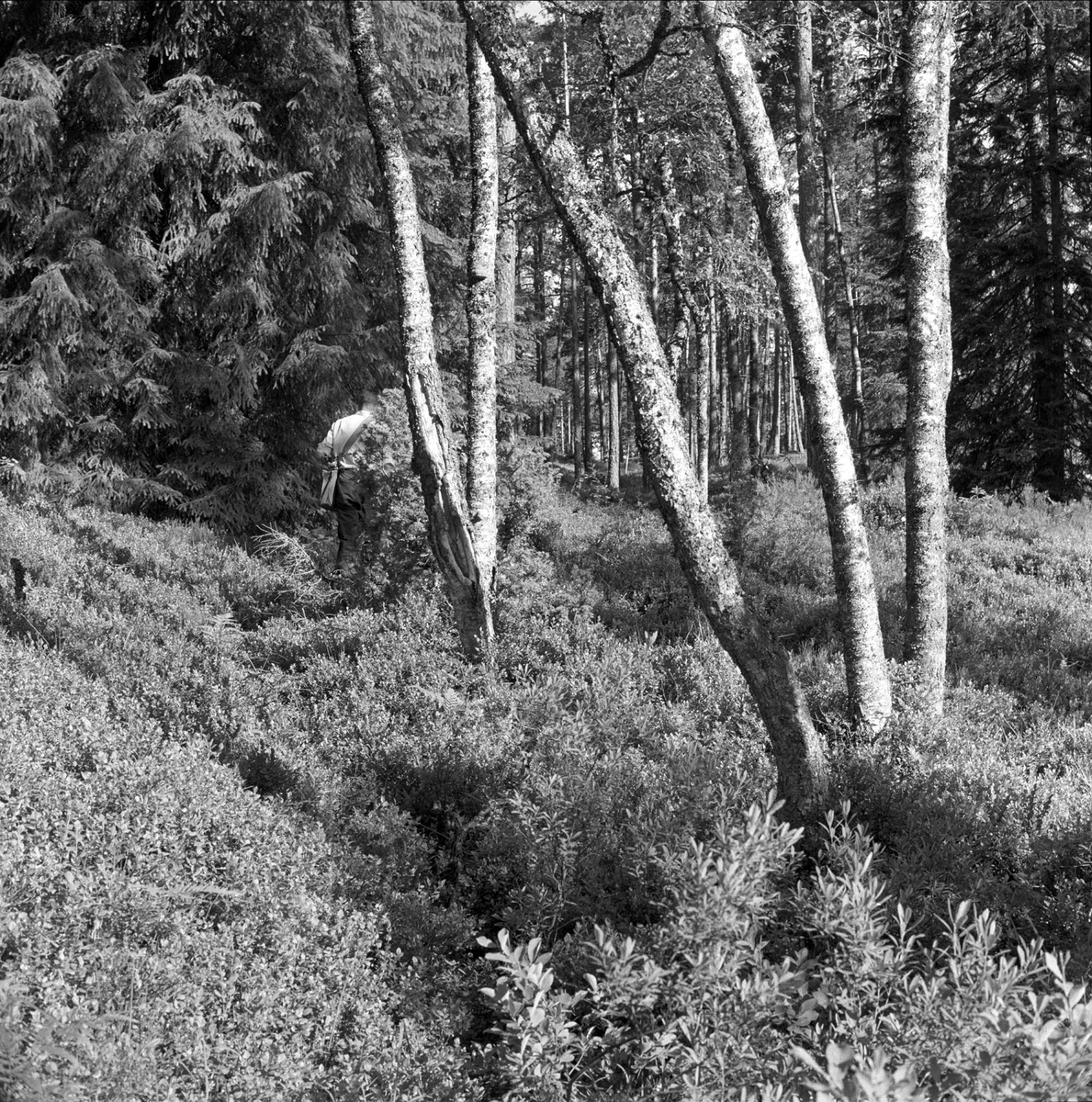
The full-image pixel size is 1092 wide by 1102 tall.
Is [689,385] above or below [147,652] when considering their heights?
above

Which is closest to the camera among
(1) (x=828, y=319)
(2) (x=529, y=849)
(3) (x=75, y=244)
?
(2) (x=529, y=849)

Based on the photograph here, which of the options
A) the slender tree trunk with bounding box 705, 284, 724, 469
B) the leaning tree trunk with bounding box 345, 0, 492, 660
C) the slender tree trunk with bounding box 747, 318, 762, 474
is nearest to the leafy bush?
the leaning tree trunk with bounding box 345, 0, 492, 660

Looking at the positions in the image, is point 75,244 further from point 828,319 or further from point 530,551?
point 828,319

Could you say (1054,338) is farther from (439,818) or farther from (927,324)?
(439,818)

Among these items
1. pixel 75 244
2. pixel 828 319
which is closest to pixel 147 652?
pixel 75 244

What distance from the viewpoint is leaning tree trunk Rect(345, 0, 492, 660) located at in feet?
25.8

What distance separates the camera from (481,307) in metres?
8.76

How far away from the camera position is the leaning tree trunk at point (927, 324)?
635 cm

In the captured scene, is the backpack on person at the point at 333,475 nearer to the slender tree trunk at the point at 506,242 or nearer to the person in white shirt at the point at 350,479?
the person in white shirt at the point at 350,479

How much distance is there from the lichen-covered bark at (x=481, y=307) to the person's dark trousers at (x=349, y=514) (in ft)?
6.55

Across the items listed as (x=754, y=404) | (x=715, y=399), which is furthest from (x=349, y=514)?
(x=715, y=399)

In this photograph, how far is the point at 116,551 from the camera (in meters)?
10.9

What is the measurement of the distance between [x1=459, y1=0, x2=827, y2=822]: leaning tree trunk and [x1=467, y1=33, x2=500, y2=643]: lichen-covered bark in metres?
3.72

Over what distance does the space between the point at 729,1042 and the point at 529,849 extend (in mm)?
1853
